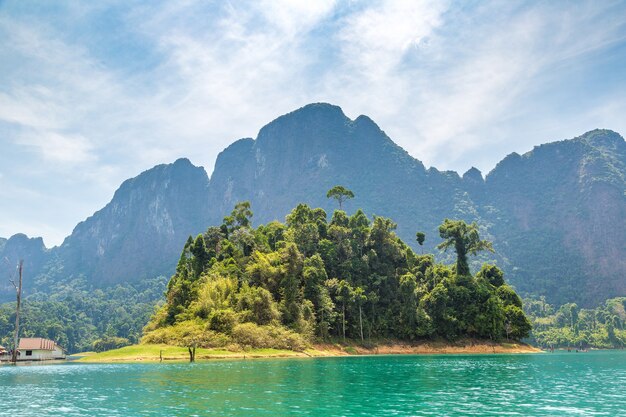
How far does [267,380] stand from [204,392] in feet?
21.1

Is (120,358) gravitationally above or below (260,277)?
below

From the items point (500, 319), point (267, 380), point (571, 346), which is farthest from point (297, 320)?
point (571, 346)

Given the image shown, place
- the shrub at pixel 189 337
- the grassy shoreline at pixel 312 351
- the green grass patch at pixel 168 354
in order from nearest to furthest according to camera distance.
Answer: the green grass patch at pixel 168 354, the grassy shoreline at pixel 312 351, the shrub at pixel 189 337

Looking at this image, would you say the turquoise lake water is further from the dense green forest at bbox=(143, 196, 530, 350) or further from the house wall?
the house wall

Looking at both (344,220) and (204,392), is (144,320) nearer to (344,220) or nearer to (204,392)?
(344,220)

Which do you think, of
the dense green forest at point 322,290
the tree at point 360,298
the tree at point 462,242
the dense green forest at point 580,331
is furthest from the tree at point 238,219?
the dense green forest at point 580,331

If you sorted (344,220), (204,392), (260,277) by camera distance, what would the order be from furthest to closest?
(344,220) < (260,277) < (204,392)

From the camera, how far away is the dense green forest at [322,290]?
227ft

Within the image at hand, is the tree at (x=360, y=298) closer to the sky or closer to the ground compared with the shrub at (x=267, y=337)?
closer to the sky

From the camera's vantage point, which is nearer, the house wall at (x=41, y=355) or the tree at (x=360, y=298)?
the tree at (x=360, y=298)

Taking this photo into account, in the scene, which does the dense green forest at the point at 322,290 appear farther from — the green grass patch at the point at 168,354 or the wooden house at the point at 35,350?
the wooden house at the point at 35,350

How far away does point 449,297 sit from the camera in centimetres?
8431

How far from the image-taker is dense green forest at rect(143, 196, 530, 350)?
69.2m

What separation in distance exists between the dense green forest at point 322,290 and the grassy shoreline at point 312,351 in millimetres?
1684
